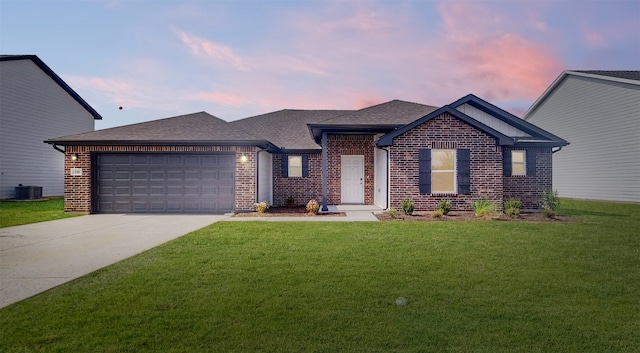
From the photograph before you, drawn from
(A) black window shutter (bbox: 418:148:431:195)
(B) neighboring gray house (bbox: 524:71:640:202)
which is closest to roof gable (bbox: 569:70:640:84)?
(B) neighboring gray house (bbox: 524:71:640:202)

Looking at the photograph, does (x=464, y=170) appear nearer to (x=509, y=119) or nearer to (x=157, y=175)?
(x=509, y=119)

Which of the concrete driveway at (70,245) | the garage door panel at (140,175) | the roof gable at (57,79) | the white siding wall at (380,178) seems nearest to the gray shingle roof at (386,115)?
the white siding wall at (380,178)

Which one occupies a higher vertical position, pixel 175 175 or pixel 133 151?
pixel 133 151

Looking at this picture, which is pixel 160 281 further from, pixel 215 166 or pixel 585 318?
pixel 215 166

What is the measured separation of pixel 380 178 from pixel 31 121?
23236 millimetres

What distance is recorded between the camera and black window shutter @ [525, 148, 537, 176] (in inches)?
647

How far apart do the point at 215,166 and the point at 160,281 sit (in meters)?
10.4

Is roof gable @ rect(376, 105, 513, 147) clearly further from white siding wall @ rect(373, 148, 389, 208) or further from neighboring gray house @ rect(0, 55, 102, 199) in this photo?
neighboring gray house @ rect(0, 55, 102, 199)

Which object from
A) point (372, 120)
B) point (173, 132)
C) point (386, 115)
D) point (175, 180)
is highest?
point (386, 115)

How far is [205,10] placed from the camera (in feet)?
40.3

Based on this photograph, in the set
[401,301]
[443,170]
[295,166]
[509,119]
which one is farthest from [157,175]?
[509,119]

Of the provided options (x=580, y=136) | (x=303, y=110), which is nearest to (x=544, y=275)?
(x=303, y=110)

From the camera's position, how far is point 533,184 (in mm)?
16453

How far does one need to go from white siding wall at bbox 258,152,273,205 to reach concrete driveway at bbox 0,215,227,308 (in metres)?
2.95
